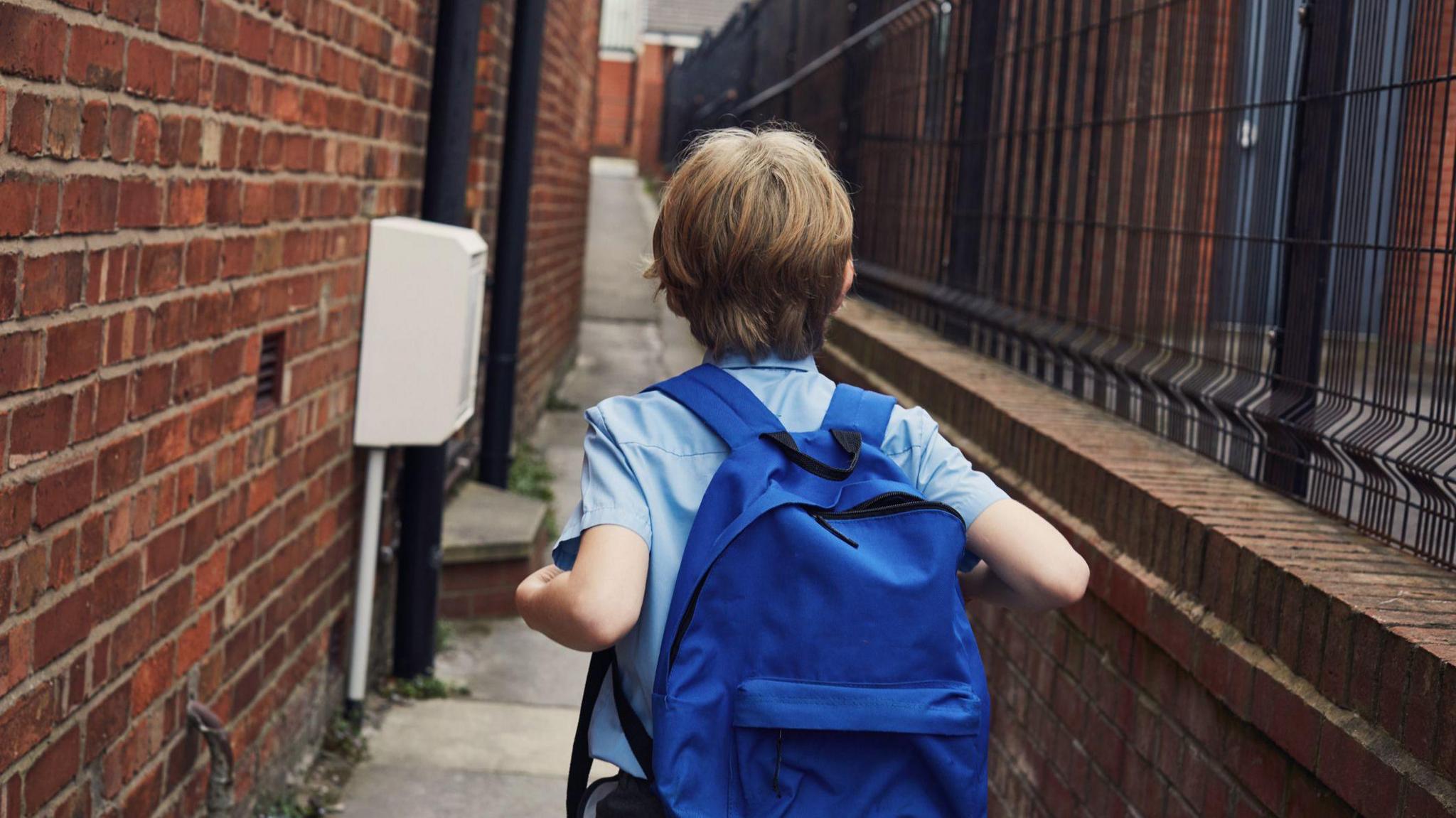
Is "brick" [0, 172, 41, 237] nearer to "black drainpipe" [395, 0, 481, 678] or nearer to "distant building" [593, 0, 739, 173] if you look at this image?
"black drainpipe" [395, 0, 481, 678]

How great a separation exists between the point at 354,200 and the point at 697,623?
102 inches

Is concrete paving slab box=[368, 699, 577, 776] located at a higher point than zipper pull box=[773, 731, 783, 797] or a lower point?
lower

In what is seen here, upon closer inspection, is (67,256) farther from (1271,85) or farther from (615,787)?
(1271,85)

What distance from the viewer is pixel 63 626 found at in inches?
92.4

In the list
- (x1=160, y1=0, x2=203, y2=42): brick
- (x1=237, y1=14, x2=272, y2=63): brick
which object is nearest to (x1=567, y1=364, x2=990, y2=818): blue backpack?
(x1=160, y1=0, x2=203, y2=42): brick

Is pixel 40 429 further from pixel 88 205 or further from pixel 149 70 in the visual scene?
pixel 149 70

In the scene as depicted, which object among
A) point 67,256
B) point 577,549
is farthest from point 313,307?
Answer: point 577,549

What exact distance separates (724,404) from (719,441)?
4 cm

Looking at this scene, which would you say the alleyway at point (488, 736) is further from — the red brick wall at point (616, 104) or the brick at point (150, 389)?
the red brick wall at point (616, 104)

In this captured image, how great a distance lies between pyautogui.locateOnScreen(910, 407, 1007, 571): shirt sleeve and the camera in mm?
1856

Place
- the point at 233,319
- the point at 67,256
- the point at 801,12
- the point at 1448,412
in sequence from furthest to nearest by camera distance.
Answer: the point at 801,12 → the point at 233,319 → the point at 1448,412 → the point at 67,256

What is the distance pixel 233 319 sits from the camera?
314 cm

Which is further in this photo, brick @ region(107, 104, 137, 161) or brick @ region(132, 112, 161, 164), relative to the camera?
brick @ region(132, 112, 161, 164)

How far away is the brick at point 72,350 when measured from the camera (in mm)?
2205
